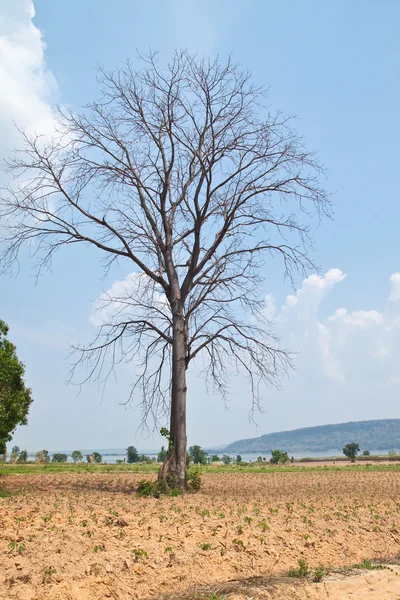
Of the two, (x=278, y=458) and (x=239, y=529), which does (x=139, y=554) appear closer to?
(x=239, y=529)

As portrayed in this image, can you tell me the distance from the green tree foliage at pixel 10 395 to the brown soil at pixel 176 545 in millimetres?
2999

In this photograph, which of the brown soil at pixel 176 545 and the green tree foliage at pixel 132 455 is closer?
the brown soil at pixel 176 545

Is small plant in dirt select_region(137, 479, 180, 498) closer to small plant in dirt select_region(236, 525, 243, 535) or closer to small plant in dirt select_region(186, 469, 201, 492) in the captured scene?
small plant in dirt select_region(186, 469, 201, 492)

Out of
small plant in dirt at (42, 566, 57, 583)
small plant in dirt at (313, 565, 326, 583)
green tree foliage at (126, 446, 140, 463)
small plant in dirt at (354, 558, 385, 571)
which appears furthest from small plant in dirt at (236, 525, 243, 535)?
green tree foliage at (126, 446, 140, 463)

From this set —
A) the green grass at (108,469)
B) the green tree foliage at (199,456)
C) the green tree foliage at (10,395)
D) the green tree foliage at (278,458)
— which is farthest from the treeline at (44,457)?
the green tree foliage at (10,395)

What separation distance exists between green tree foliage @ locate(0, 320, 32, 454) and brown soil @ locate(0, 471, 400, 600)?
2999mm

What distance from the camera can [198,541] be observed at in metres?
8.52

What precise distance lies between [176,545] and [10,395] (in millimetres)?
8812

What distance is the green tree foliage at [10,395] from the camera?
15297mm

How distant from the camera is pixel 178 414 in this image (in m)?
15.5

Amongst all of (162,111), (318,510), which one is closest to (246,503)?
(318,510)

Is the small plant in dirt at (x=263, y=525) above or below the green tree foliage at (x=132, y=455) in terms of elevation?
below

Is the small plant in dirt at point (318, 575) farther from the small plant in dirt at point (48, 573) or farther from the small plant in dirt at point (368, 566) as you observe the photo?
the small plant in dirt at point (48, 573)

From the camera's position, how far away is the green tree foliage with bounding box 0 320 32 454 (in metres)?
15.3
